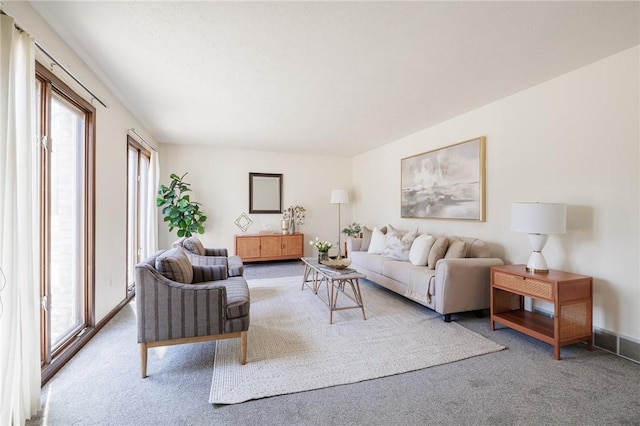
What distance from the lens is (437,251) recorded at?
3451mm

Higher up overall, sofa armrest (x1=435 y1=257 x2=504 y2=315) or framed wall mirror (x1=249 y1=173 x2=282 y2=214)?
framed wall mirror (x1=249 y1=173 x2=282 y2=214)

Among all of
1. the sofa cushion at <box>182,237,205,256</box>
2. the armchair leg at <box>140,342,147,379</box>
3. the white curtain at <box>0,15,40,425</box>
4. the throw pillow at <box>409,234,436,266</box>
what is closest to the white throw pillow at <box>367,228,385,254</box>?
the throw pillow at <box>409,234,436,266</box>

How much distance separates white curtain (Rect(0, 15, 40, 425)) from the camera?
1.48 metres

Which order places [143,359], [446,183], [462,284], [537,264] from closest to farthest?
[143,359], [537,264], [462,284], [446,183]

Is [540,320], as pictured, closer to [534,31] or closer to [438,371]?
[438,371]

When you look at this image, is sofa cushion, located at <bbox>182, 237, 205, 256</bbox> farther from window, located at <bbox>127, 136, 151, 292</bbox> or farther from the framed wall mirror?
the framed wall mirror

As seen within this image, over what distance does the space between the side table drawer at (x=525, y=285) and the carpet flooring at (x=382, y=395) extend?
498mm

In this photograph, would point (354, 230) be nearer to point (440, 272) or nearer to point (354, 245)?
point (354, 245)

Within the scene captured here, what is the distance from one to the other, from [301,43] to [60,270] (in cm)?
278

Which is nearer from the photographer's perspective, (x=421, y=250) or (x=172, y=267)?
A: (x=172, y=267)

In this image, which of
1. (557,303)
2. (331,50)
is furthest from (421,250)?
(331,50)

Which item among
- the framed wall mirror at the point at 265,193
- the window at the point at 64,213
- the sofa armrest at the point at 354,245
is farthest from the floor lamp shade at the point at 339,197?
the window at the point at 64,213

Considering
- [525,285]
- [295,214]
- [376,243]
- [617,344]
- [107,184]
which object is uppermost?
[107,184]

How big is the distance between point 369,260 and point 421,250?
0.95 metres
